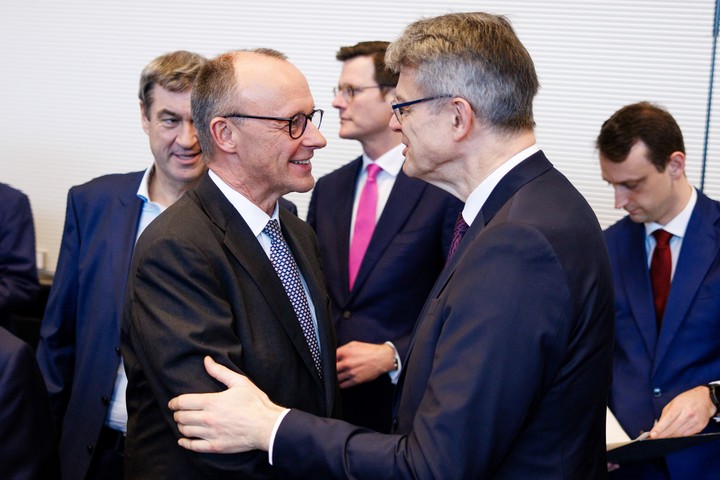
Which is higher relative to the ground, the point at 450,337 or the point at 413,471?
the point at 450,337

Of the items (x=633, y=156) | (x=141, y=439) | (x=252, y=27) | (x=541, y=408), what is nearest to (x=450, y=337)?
(x=541, y=408)

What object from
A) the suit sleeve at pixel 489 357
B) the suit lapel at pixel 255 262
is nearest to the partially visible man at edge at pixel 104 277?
the suit lapel at pixel 255 262

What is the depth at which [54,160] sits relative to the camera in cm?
411

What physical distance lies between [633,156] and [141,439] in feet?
6.07

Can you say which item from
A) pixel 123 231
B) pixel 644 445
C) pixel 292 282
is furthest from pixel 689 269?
pixel 123 231

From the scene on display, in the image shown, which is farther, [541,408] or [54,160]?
[54,160]

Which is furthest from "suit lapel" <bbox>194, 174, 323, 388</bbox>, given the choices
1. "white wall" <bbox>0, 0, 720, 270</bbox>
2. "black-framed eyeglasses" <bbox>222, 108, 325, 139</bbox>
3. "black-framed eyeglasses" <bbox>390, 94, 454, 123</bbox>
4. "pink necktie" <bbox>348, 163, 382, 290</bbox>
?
"white wall" <bbox>0, 0, 720, 270</bbox>

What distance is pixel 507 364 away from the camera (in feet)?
4.98

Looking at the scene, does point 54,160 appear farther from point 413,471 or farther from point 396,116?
point 413,471

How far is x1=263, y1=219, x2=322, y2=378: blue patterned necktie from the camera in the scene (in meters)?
2.08

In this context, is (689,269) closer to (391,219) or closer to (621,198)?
(621,198)

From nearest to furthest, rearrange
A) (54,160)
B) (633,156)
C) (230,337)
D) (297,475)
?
1. (297,475)
2. (230,337)
3. (633,156)
4. (54,160)

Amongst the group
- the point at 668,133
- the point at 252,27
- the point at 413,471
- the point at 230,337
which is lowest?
the point at 413,471

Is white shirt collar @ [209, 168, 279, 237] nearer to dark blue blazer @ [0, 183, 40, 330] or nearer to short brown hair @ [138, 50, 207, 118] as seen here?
short brown hair @ [138, 50, 207, 118]
